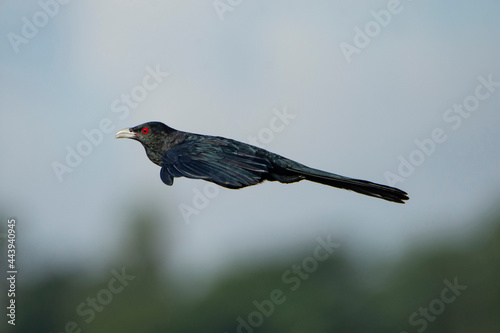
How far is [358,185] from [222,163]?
203 centimetres

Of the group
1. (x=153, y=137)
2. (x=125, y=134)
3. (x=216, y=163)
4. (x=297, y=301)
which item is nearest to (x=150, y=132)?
(x=153, y=137)

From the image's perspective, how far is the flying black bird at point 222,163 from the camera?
444 inches

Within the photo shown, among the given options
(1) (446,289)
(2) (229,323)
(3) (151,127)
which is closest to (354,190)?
(3) (151,127)

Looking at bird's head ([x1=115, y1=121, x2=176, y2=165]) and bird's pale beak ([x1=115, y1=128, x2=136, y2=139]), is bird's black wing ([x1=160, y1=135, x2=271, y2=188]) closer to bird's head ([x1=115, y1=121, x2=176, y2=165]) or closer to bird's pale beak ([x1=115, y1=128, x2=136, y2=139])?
bird's head ([x1=115, y1=121, x2=176, y2=165])

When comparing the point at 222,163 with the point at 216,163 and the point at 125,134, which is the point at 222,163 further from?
the point at 125,134

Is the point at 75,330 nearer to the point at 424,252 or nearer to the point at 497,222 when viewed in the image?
the point at 424,252

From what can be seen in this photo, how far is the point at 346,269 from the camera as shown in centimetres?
7938

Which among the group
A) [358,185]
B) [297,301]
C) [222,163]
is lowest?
[297,301]

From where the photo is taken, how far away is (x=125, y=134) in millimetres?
13758

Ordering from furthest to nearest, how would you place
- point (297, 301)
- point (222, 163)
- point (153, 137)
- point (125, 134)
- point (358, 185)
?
point (297, 301)
point (125, 134)
point (153, 137)
point (358, 185)
point (222, 163)

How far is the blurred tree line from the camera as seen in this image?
64.1 metres

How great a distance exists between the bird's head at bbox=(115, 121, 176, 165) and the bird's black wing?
495 millimetres

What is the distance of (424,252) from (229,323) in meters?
18.6

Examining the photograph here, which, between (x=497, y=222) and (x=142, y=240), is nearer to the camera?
(x=497, y=222)
